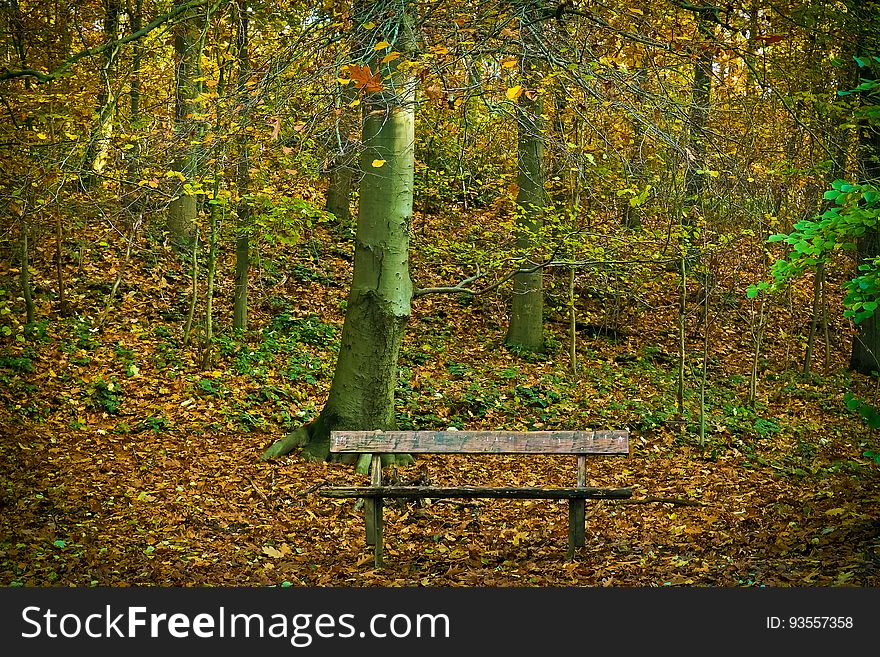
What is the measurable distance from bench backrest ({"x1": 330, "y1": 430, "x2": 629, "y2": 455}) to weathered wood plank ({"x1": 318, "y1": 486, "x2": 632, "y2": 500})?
0.36m

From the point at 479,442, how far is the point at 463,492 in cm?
53

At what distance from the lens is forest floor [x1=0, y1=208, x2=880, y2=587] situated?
19.0 feet

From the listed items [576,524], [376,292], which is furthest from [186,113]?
[576,524]

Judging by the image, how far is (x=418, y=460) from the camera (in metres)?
8.95

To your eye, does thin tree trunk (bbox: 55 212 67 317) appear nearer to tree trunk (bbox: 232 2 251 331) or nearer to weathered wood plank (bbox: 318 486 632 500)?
tree trunk (bbox: 232 2 251 331)

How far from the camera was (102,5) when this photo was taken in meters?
11.4

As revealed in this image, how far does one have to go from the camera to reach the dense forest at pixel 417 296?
595 centimetres

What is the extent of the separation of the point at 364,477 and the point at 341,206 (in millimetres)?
10426

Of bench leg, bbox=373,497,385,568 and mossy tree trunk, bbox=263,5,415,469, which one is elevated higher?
mossy tree trunk, bbox=263,5,415,469

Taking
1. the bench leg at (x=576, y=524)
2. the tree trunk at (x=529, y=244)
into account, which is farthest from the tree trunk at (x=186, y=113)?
the tree trunk at (x=529, y=244)

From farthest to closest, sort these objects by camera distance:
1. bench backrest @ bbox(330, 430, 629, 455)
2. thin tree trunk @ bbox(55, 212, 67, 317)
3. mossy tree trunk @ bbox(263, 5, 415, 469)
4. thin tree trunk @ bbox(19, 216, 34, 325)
Result: 1. thin tree trunk @ bbox(55, 212, 67, 317)
2. thin tree trunk @ bbox(19, 216, 34, 325)
3. mossy tree trunk @ bbox(263, 5, 415, 469)
4. bench backrest @ bbox(330, 430, 629, 455)

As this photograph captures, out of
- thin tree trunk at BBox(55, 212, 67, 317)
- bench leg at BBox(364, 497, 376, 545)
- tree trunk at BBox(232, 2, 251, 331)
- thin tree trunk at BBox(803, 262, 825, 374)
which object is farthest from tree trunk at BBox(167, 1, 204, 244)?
thin tree trunk at BBox(803, 262, 825, 374)

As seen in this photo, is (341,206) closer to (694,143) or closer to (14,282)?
(14,282)

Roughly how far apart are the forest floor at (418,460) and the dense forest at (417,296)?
1.9 inches
